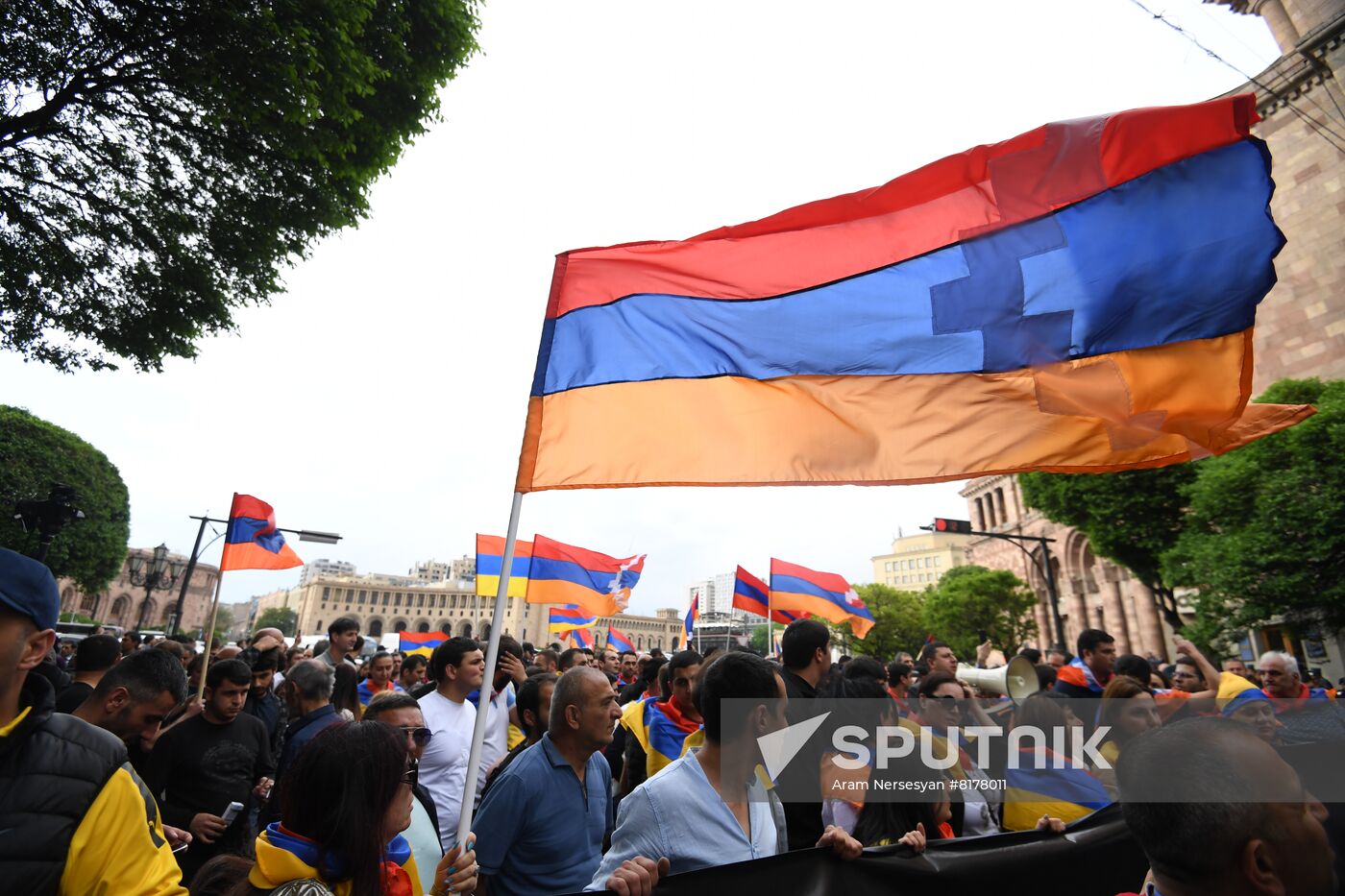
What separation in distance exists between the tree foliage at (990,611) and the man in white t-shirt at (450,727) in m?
45.7

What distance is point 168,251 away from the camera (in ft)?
29.0

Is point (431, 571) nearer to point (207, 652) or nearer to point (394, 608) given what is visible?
point (394, 608)

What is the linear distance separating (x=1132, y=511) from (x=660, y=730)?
25.8 metres

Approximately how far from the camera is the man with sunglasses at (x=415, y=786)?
2.88 metres

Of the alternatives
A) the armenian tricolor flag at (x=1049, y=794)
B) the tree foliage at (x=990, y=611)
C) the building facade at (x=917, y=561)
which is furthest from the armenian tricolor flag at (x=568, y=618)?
the building facade at (x=917, y=561)

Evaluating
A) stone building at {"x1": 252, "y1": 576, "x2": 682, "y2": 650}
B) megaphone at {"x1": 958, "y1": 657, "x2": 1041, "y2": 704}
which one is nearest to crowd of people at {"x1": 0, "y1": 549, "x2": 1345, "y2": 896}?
megaphone at {"x1": 958, "y1": 657, "x2": 1041, "y2": 704}

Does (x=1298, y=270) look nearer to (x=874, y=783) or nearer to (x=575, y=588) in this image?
(x=575, y=588)

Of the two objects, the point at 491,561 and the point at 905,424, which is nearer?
the point at 905,424

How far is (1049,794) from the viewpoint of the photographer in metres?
4.12

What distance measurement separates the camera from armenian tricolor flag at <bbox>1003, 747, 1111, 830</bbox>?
4031 mm

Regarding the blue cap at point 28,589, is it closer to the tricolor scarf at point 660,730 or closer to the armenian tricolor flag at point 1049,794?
the tricolor scarf at point 660,730

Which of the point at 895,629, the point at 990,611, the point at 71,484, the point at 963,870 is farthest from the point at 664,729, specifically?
the point at 895,629

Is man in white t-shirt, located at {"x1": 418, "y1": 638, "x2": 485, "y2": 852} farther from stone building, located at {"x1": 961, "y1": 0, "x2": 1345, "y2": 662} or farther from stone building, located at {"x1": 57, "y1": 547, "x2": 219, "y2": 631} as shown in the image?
stone building, located at {"x1": 57, "y1": 547, "x2": 219, "y2": 631}

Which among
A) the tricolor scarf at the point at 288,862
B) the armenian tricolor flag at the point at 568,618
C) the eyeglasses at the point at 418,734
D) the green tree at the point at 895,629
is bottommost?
the tricolor scarf at the point at 288,862
